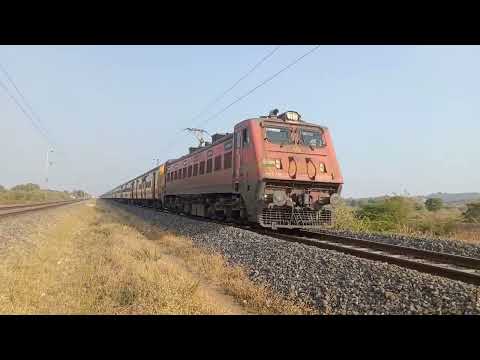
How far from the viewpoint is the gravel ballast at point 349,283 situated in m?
5.12

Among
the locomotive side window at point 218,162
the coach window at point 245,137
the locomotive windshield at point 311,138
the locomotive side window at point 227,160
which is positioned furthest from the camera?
the locomotive side window at point 218,162

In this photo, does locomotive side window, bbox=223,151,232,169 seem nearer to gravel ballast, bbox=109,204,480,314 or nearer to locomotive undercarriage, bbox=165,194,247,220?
locomotive undercarriage, bbox=165,194,247,220

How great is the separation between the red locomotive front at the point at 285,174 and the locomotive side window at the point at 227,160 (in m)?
0.94

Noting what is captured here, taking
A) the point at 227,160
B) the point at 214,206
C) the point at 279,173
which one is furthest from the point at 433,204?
the point at 279,173

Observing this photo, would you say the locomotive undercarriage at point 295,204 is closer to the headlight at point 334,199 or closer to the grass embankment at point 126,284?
the headlight at point 334,199

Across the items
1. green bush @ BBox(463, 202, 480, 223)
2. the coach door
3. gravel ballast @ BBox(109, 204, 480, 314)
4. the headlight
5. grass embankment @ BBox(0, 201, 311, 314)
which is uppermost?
the coach door

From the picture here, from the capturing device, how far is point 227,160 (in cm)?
1577

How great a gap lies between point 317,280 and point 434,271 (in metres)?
2.34

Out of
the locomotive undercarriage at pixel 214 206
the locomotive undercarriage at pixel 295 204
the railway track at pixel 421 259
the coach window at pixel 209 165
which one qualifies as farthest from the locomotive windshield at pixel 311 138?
the coach window at pixel 209 165

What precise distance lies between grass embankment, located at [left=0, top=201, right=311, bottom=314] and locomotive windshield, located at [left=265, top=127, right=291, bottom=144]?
462 centimetres

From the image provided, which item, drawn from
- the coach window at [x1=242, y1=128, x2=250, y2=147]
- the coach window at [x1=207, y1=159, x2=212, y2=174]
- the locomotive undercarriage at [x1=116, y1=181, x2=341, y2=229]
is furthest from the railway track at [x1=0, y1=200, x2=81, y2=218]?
the locomotive undercarriage at [x1=116, y1=181, x2=341, y2=229]

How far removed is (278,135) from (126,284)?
26.6 feet

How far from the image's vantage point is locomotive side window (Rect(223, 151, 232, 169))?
1540 cm
